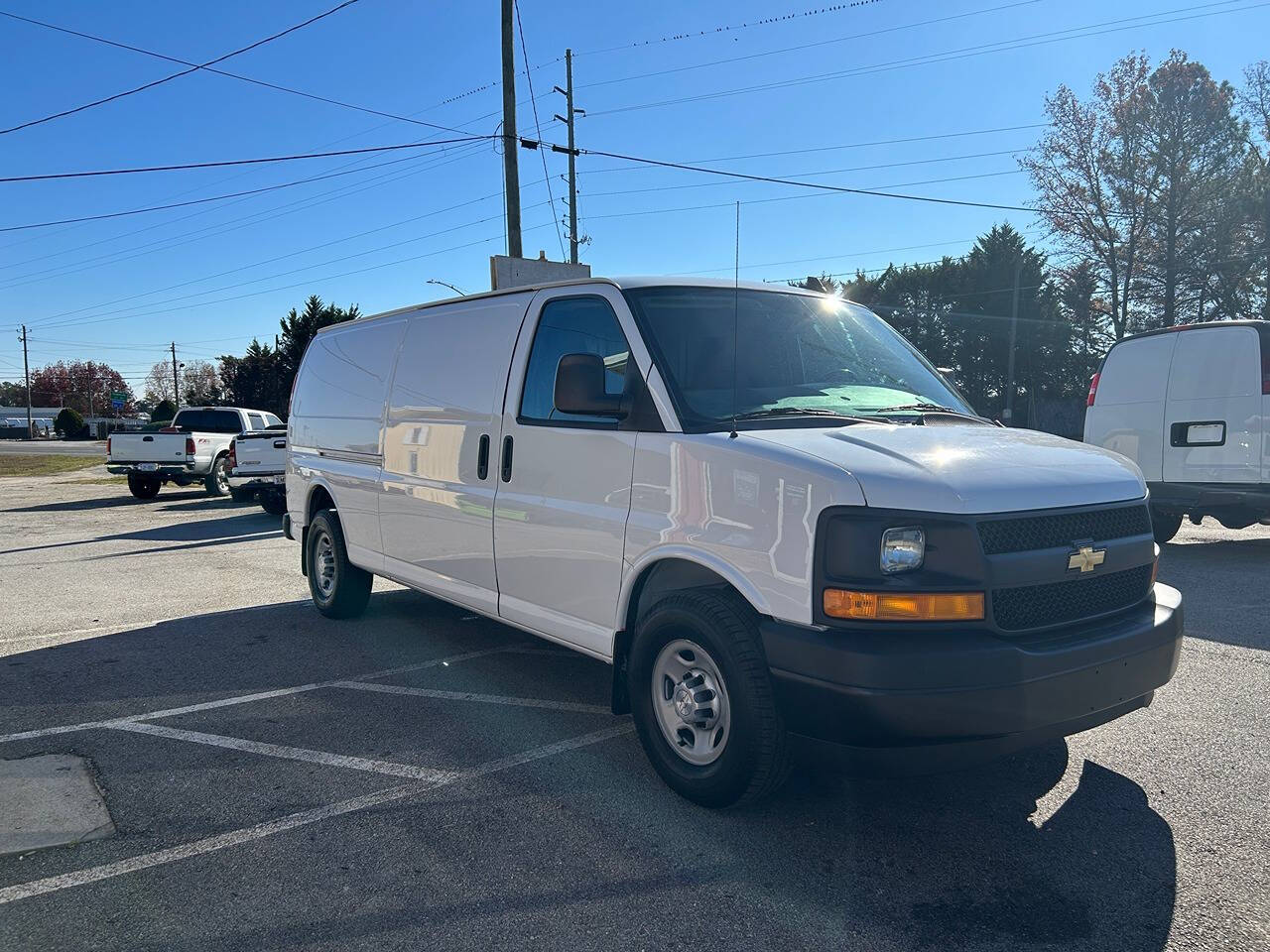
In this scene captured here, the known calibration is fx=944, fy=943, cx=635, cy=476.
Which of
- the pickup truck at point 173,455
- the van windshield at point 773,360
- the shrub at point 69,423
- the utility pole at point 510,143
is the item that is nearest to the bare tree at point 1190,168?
the utility pole at point 510,143

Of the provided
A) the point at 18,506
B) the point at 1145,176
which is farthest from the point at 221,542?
the point at 1145,176

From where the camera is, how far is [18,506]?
18.4m

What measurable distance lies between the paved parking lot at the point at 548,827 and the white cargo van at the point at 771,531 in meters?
0.44

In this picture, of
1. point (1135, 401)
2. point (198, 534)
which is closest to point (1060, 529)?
point (1135, 401)

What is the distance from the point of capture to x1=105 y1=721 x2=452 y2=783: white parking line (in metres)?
4.15

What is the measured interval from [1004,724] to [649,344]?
6.75ft

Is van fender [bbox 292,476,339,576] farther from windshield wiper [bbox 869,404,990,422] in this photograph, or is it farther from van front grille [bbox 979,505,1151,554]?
van front grille [bbox 979,505,1151,554]

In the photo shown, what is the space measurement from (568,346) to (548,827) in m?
2.25

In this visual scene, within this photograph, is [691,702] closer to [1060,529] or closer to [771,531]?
[771,531]

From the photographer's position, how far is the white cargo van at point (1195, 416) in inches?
353

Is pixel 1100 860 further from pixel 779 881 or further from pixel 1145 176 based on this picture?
pixel 1145 176

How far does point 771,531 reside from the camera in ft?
11.0

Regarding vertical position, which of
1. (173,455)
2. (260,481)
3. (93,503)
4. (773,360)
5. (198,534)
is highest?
(773,360)

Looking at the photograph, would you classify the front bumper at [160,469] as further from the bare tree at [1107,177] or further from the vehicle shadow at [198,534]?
the bare tree at [1107,177]
